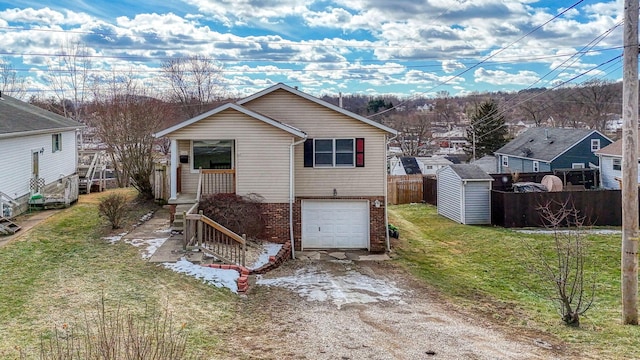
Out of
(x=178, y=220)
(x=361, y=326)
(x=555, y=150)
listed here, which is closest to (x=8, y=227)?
(x=178, y=220)

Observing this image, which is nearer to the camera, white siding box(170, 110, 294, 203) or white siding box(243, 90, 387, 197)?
white siding box(170, 110, 294, 203)

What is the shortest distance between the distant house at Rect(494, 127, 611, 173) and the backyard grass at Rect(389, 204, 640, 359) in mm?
16422

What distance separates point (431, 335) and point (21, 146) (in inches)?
661

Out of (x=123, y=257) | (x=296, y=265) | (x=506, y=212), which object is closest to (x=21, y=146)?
(x=123, y=257)

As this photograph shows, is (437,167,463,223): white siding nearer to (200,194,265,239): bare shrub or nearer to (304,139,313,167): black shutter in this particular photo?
(304,139,313,167): black shutter

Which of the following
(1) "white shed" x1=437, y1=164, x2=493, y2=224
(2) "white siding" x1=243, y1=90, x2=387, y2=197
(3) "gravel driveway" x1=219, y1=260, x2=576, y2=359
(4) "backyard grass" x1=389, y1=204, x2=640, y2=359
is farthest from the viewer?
(1) "white shed" x1=437, y1=164, x2=493, y2=224

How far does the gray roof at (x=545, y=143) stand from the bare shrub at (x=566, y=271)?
55.9 feet

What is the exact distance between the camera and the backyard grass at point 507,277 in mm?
8695

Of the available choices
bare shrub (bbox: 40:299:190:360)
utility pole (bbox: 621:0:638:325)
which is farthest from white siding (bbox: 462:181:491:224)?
bare shrub (bbox: 40:299:190:360)

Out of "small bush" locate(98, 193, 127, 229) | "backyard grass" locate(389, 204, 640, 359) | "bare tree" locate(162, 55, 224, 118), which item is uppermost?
"bare tree" locate(162, 55, 224, 118)

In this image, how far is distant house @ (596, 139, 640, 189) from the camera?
Answer: 29.5m

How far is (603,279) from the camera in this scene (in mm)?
13430

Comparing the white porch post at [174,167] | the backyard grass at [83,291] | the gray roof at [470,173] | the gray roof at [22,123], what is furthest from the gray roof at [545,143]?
the gray roof at [22,123]

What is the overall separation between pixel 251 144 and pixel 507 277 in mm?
9128
